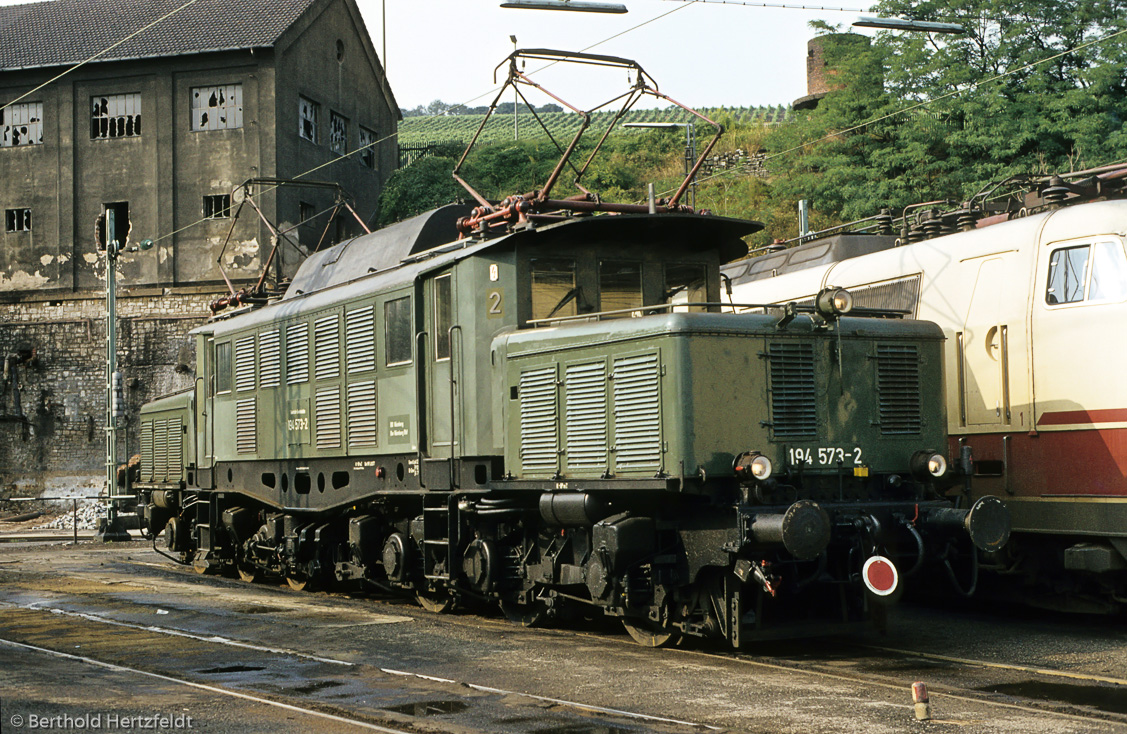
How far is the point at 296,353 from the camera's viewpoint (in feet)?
49.8

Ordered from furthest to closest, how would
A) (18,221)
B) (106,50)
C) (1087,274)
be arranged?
(18,221)
(106,50)
(1087,274)

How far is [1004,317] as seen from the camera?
11.8m

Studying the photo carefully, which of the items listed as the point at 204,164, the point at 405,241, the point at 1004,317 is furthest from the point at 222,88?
the point at 1004,317

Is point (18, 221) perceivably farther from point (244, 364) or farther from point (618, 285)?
point (618, 285)

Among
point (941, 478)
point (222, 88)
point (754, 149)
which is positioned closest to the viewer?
point (941, 478)

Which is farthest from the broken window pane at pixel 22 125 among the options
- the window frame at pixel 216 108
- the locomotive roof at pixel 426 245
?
the locomotive roof at pixel 426 245

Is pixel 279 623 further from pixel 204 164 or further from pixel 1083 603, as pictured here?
pixel 204 164

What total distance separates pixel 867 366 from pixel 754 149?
2129 inches

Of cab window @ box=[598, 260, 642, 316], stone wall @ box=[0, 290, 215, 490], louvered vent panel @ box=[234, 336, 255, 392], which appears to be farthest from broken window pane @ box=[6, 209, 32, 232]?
cab window @ box=[598, 260, 642, 316]

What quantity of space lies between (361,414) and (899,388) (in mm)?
5907

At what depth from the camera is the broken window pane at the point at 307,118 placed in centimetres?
4175

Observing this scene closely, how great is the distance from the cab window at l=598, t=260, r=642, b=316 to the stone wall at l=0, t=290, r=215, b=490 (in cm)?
3112

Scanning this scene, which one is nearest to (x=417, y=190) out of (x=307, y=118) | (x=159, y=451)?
(x=307, y=118)

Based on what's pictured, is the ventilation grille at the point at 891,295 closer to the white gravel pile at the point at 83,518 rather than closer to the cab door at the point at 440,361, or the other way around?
the cab door at the point at 440,361
